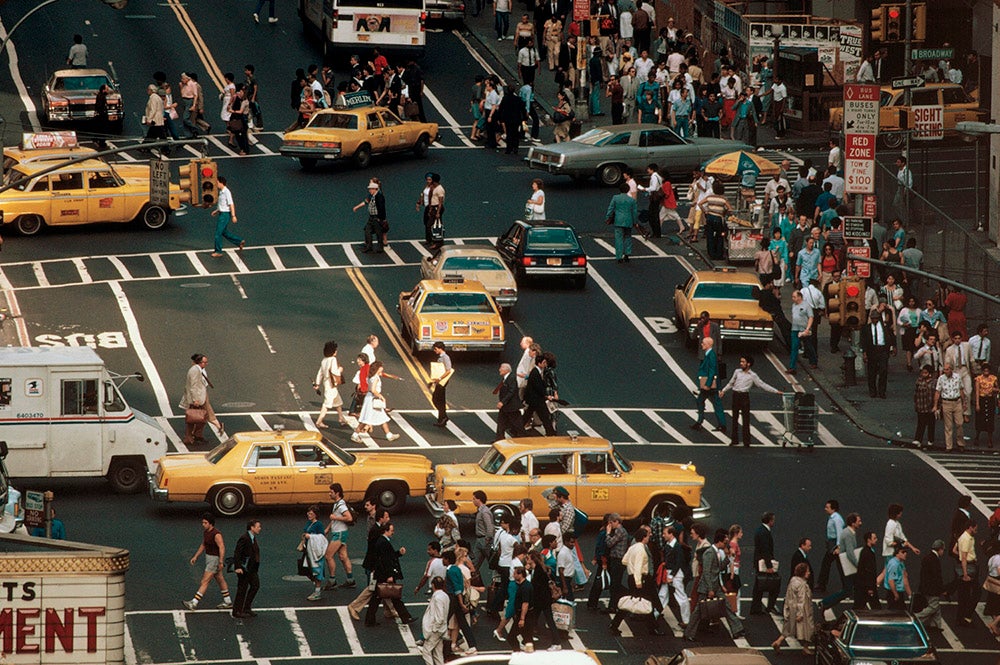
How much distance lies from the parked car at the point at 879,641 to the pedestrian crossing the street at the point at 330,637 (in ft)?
4.16

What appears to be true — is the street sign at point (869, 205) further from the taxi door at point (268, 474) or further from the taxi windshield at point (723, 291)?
the taxi door at point (268, 474)

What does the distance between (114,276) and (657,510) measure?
16350mm

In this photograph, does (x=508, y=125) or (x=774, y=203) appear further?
(x=508, y=125)

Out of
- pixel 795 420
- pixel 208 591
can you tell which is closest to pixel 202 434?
pixel 208 591

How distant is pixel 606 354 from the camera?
3647 centimetres

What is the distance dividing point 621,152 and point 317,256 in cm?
924

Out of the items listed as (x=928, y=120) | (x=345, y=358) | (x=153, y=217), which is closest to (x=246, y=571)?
(x=345, y=358)

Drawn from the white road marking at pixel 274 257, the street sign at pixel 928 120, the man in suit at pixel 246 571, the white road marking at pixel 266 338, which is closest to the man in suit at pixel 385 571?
the man in suit at pixel 246 571

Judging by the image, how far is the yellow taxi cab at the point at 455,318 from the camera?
35125 mm

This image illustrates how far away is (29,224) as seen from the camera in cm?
4238

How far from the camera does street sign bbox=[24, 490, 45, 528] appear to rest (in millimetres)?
A: 23266

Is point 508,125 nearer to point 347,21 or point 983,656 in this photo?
point 347,21

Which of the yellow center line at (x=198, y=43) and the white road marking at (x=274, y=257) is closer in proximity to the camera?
the white road marking at (x=274, y=257)

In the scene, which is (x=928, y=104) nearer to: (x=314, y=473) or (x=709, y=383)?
(x=709, y=383)
